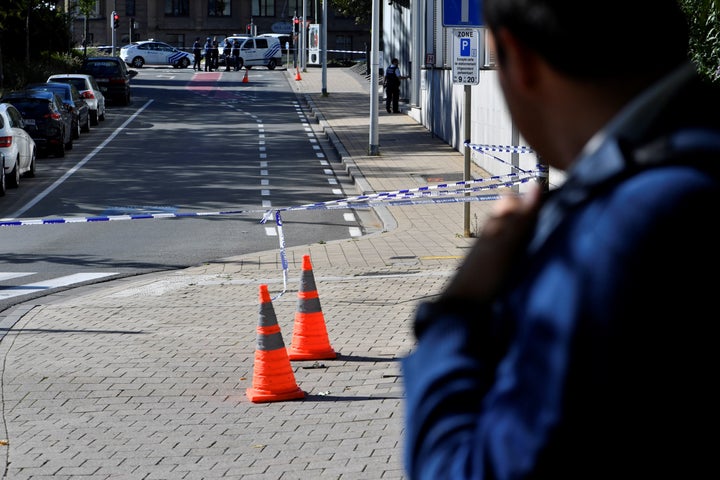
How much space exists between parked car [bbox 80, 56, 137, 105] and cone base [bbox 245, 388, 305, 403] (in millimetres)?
41042

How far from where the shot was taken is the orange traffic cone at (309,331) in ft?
29.7

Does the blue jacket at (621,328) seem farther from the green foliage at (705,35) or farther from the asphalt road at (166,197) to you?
the asphalt road at (166,197)

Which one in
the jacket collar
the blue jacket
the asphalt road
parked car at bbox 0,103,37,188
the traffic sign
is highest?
the traffic sign

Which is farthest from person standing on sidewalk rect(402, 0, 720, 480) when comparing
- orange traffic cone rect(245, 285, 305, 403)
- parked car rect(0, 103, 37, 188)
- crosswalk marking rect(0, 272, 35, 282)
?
parked car rect(0, 103, 37, 188)

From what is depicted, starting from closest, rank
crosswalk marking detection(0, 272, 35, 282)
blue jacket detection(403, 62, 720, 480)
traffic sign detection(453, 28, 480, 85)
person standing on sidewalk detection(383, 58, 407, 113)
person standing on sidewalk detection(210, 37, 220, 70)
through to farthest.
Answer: blue jacket detection(403, 62, 720, 480), crosswalk marking detection(0, 272, 35, 282), traffic sign detection(453, 28, 480, 85), person standing on sidewalk detection(383, 58, 407, 113), person standing on sidewalk detection(210, 37, 220, 70)

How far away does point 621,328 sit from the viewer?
1167 mm

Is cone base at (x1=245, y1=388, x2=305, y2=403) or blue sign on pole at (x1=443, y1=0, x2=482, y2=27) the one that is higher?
blue sign on pole at (x1=443, y1=0, x2=482, y2=27)

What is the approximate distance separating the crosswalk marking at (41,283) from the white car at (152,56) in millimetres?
67965

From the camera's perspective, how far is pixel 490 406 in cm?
127

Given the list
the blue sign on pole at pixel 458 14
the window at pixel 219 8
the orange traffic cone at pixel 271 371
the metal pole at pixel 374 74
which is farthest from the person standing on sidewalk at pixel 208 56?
the orange traffic cone at pixel 271 371

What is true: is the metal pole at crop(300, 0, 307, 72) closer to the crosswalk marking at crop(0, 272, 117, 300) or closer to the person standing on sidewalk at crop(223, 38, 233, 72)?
the person standing on sidewalk at crop(223, 38, 233, 72)

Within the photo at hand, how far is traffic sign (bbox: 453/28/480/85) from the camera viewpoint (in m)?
16.2

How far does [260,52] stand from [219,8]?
1151 inches

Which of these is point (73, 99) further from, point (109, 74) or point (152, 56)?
point (152, 56)
